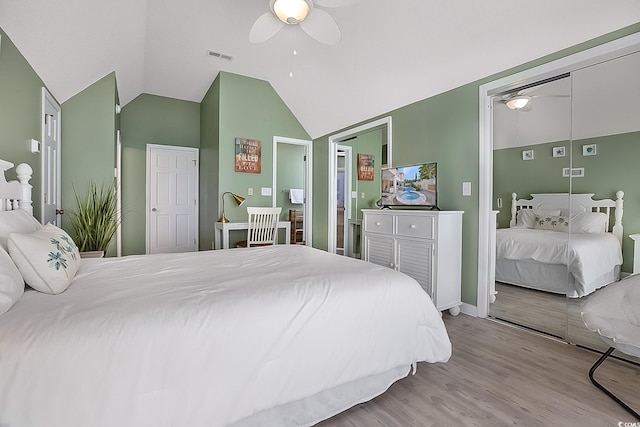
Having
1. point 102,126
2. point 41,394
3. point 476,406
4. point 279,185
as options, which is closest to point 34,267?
point 41,394

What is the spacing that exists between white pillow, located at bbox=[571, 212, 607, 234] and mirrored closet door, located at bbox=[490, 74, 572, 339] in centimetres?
8

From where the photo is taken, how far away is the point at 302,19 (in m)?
2.19

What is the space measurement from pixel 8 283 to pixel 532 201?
3.32 meters

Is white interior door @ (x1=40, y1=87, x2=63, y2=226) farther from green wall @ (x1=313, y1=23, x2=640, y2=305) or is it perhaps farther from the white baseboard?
the white baseboard

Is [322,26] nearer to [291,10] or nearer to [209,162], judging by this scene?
[291,10]

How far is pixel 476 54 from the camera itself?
8.70 feet

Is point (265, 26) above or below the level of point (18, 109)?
above

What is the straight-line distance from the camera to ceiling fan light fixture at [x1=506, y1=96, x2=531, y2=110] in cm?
261

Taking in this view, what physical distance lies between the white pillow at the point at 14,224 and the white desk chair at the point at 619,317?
9.42 feet

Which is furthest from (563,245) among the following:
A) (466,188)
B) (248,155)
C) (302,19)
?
(248,155)

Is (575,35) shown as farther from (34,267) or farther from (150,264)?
(34,267)

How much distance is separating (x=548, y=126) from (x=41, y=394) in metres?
3.38

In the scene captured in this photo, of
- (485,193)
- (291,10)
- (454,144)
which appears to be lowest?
(485,193)

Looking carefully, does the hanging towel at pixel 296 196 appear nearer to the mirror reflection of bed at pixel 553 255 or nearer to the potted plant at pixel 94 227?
the potted plant at pixel 94 227
